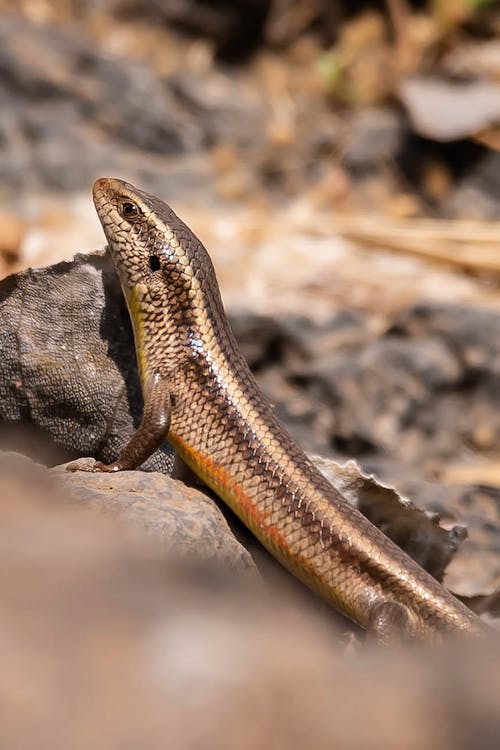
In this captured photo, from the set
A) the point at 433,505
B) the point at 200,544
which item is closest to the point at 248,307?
the point at 433,505

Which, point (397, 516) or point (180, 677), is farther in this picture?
point (397, 516)

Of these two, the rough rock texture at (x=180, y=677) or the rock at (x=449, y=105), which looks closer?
the rough rock texture at (x=180, y=677)

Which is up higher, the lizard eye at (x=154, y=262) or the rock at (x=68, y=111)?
the rock at (x=68, y=111)

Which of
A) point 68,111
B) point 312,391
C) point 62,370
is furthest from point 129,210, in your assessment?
point 68,111

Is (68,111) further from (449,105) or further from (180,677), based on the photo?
(180,677)

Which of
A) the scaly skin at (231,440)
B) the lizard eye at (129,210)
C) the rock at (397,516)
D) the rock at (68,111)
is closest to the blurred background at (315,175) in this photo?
the rock at (68,111)

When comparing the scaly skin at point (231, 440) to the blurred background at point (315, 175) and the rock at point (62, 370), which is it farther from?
the blurred background at point (315, 175)
